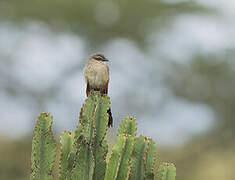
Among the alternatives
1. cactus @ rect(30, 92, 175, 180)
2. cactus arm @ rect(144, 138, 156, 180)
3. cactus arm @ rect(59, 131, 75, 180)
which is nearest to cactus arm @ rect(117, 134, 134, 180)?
cactus @ rect(30, 92, 175, 180)

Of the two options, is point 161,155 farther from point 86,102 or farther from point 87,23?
point 86,102

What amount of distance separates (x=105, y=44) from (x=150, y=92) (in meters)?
2.56

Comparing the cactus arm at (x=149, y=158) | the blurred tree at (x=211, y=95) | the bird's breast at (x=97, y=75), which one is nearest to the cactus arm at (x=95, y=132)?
the cactus arm at (x=149, y=158)

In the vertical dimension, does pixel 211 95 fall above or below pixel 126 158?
above

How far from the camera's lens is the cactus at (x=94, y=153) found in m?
3.92

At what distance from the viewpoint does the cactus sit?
3920 mm

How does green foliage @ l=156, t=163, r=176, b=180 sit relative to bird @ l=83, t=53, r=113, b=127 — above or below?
below

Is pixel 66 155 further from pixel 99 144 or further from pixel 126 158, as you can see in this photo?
pixel 126 158

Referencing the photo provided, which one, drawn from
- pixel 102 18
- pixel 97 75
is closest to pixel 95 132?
pixel 97 75

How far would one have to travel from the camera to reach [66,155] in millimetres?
4090

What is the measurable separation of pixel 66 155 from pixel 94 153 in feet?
0.88

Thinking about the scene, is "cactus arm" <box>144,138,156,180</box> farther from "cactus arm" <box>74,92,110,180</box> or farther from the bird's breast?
the bird's breast

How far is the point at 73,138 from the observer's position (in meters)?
4.12

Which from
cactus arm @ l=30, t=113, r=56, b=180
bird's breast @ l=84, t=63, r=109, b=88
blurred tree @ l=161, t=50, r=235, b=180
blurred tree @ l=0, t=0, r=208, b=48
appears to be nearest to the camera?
cactus arm @ l=30, t=113, r=56, b=180
